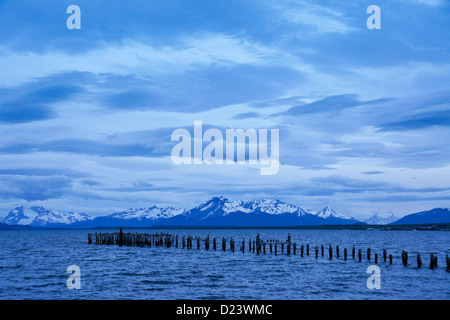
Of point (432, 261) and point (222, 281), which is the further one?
point (432, 261)

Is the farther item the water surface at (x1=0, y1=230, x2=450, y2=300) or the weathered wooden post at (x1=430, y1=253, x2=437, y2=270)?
the weathered wooden post at (x1=430, y1=253, x2=437, y2=270)

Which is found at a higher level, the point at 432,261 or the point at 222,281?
the point at 432,261

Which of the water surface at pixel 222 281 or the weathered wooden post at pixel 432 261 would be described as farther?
the weathered wooden post at pixel 432 261

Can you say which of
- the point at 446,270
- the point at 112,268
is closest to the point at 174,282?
the point at 112,268

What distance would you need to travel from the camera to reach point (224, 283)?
124 feet

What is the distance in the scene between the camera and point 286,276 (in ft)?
138
